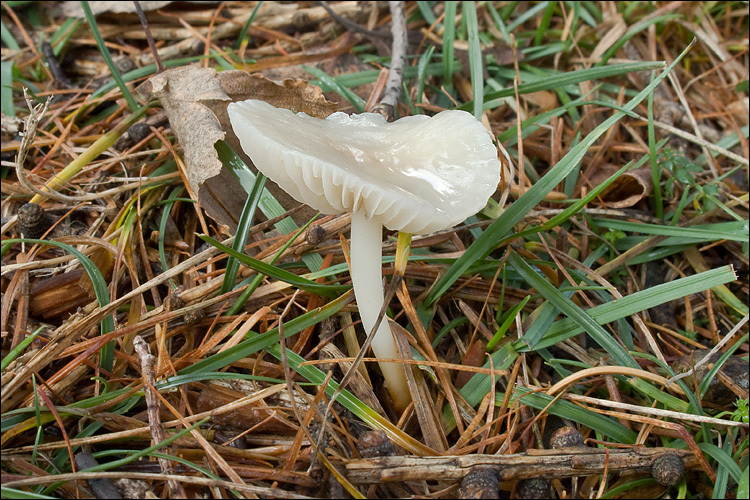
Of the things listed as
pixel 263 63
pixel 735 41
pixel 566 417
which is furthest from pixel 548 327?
pixel 735 41

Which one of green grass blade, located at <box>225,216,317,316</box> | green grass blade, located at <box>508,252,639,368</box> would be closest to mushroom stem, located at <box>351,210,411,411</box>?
green grass blade, located at <box>225,216,317,316</box>

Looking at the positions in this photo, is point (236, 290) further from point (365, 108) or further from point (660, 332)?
point (660, 332)

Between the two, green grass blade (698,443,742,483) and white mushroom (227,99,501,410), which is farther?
green grass blade (698,443,742,483)

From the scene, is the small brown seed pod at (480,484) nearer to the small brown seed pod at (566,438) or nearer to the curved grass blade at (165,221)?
the small brown seed pod at (566,438)

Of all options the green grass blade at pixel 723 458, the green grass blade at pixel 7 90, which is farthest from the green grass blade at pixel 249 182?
the green grass blade at pixel 723 458

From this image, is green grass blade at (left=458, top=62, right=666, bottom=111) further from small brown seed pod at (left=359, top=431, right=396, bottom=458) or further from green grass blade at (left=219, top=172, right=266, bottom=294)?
small brown seed pod at (left=359, top=431, right=396, bottom=458)

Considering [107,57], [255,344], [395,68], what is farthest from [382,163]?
[107,57]
